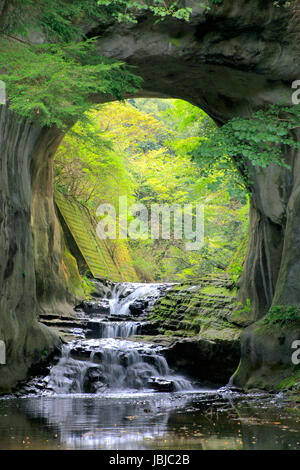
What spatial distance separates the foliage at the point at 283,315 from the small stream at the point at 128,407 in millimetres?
1610

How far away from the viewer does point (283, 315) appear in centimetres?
1058

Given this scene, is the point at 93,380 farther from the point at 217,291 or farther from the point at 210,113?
the point at 210,113

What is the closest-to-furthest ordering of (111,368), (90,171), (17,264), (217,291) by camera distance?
(17,264), (111,368), (217,291), (90,171)

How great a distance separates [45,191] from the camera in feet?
55.7

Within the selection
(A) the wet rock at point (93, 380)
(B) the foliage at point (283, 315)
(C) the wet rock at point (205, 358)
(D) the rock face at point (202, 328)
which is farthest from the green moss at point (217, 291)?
(A) the wet rock at point (93, 380)

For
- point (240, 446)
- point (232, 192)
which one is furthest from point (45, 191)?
point (240, 446)

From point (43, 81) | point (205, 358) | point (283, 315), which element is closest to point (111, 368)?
point (205, 358)

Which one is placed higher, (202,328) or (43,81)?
(43,81)

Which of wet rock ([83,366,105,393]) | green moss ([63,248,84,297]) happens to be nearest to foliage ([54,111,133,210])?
green moss ([63,248,84,297])

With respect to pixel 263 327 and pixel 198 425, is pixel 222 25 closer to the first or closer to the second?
pixel 263 327

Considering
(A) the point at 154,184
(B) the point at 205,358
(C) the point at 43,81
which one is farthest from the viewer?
(A) the point at 154,184

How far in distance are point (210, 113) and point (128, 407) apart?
9060 mm

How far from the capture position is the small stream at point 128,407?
18.1ft

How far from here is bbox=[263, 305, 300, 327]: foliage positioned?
1041 cm
